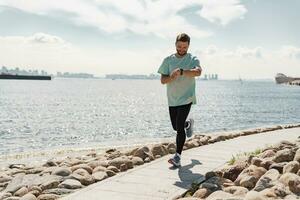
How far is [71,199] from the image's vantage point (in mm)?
5172

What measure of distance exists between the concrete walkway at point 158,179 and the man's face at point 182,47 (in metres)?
1.80

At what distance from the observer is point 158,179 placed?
6094mm

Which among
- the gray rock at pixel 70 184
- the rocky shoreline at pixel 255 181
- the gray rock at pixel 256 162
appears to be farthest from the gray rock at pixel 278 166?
the gray rock at pixel 70 184

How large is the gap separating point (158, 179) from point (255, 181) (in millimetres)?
1315

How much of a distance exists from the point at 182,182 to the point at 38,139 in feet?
72.8

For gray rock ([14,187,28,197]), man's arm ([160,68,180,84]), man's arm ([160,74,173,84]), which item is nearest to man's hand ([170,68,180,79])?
man's arm ([160,68,180,84])

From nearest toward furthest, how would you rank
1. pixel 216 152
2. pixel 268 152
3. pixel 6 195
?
pixel 6 195 → pixel 268 152 → pixel 216 152

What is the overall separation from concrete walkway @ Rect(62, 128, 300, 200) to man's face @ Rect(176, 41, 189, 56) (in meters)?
1.80

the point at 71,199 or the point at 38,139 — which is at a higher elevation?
the point at 71,199

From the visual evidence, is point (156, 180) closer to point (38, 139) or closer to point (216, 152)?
point (216, 152)

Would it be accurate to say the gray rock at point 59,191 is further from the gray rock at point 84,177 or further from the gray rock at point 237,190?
the gray rock at point 237,190

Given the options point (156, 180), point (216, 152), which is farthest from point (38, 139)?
point (156, 180)

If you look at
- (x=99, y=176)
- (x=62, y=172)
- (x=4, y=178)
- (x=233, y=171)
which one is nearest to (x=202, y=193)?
(x=233, y=171)

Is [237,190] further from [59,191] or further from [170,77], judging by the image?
[59,191]
